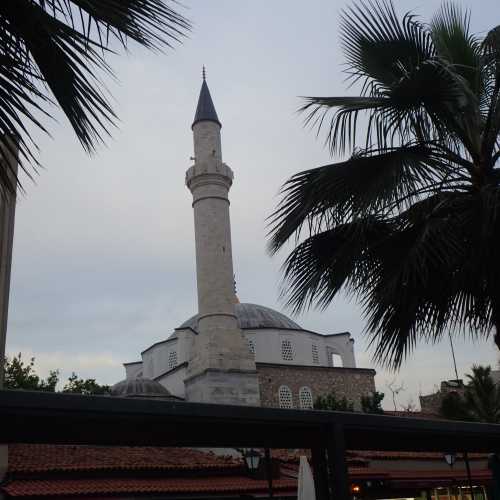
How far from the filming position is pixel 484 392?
78.6 feet

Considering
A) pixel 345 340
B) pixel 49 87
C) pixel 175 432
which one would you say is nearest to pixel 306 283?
pixel 175 432

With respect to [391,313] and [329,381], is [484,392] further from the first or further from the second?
[391,313]

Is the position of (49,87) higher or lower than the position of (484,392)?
lower

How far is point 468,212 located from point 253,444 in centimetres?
283

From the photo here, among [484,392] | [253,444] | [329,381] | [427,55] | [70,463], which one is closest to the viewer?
[427,55]

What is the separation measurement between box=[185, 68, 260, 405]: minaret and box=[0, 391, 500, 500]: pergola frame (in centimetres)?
2326

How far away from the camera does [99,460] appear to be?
15.8 metres

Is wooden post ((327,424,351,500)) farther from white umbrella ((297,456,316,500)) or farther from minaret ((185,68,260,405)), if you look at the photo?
minaret ((185,68,260,405))

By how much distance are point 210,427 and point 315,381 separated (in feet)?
108

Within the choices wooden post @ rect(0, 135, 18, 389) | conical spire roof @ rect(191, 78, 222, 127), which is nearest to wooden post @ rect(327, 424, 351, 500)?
wooden post @ rect(0, 135, 18, 389)

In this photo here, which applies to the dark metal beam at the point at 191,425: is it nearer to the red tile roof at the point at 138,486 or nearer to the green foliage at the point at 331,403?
Result: the red tile roof at the point at 138,486

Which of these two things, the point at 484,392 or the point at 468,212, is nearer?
the point at 468,212

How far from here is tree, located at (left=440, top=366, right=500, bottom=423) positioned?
23516 mm

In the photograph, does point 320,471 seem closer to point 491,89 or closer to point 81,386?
point 491,89
